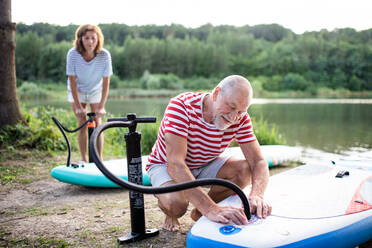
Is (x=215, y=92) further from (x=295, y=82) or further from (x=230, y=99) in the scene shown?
(x=295, y=82)

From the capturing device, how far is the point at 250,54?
3584 centimetres

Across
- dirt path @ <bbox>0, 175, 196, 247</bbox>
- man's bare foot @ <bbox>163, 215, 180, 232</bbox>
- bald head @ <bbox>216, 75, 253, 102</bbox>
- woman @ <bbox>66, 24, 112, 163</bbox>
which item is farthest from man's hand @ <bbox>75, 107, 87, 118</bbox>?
bald head @ <bbox>216, 75, 253, 102</bbox>

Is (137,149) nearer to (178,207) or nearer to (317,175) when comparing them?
(178,207)

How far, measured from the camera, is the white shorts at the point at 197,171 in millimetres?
2174

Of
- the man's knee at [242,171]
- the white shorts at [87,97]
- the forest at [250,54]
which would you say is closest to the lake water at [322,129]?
the white shorts at [87,97]

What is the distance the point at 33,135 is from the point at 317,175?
4056mm

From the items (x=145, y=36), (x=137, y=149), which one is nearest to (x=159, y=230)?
(x=137, y=149)

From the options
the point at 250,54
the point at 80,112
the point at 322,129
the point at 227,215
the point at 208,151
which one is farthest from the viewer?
the point at 250,54

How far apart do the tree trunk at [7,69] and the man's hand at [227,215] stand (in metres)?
4.28

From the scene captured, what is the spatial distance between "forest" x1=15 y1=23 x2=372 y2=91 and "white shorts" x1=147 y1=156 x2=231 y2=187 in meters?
19.9

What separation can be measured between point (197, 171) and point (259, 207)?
1.83 ft

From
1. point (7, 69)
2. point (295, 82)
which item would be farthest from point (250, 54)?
point (7, 69)

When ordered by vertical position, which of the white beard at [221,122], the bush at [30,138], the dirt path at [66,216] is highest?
the white beard at [221,122]

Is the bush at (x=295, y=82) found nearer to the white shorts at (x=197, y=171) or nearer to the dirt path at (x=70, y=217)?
the dirt path at (x=70, y=217)
